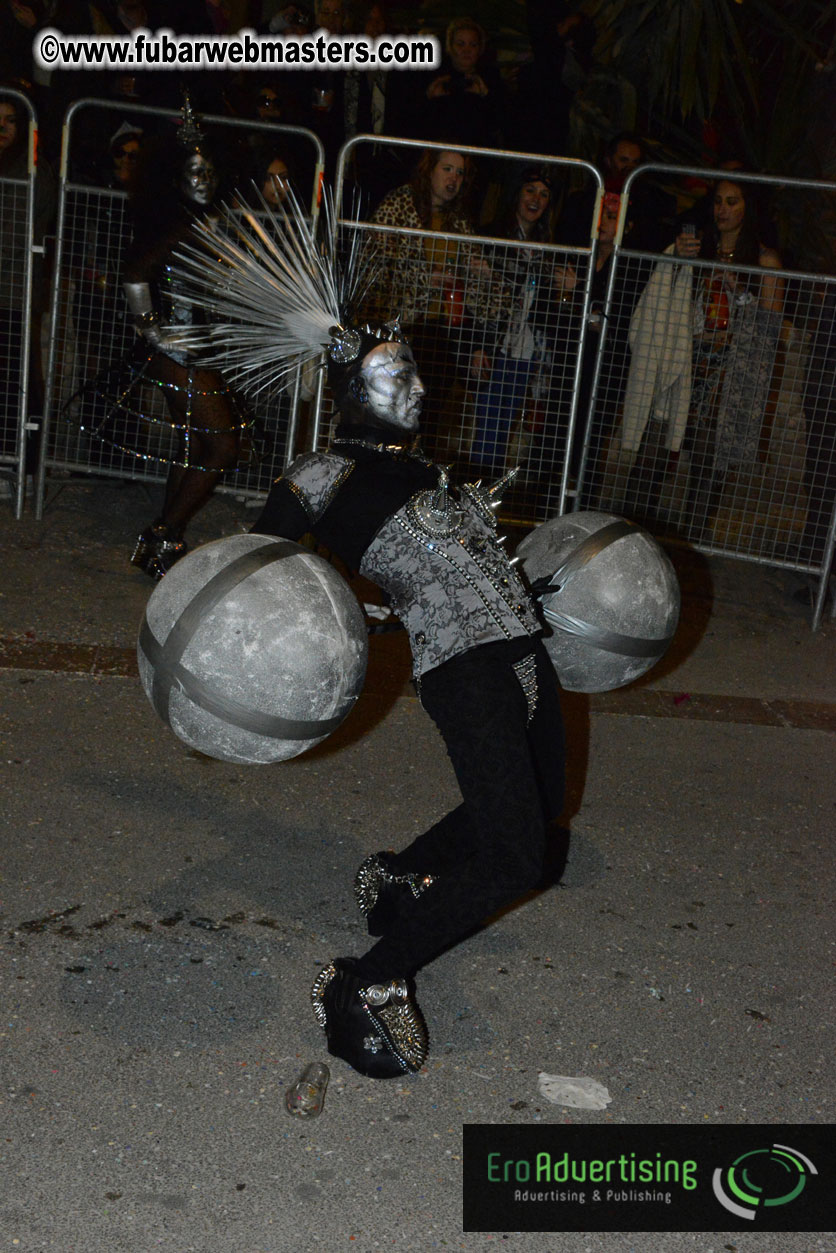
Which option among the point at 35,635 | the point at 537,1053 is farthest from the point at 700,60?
the point at 537,1053

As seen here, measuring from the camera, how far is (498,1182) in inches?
111

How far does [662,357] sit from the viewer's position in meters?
7.16

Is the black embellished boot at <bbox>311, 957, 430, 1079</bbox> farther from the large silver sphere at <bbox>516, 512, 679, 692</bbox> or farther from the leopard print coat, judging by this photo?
the leopard print coat

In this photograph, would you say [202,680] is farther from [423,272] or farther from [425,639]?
[423,272]

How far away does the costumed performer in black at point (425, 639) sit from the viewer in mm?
3086

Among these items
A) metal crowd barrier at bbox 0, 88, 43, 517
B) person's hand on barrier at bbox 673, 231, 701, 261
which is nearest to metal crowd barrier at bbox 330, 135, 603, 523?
person's hand on barrier at bbox 673, 231, 701, 261

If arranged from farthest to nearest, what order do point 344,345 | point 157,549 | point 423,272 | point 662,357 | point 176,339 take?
point 662,357
point 423,272
point 157,549
point 176,339
point 344,345

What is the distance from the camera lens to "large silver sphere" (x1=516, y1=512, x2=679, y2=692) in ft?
11.7

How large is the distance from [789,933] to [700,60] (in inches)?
302

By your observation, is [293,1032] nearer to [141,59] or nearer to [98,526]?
[98,526]

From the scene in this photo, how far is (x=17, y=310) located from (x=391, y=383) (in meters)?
4.59

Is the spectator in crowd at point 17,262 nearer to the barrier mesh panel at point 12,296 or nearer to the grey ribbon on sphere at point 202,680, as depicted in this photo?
the barrier mesh panel at point 12,296

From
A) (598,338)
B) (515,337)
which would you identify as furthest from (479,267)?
(598,338)

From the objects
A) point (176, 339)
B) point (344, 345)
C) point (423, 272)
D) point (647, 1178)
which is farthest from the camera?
point (423, 272)
